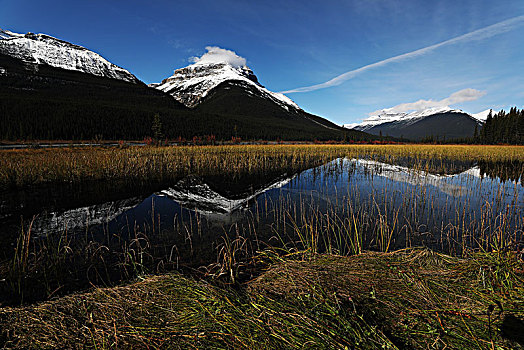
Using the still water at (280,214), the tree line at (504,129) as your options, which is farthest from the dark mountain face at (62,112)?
the tree line at (504,129)

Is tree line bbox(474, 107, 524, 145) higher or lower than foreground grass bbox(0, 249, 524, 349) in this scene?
higher

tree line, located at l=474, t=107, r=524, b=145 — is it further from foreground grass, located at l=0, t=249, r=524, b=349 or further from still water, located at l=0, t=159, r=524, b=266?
foreground grass, located at l=0, t=249, r=524, b=349

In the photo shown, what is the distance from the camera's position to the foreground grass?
2.12m

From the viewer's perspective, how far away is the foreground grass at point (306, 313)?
2117mm

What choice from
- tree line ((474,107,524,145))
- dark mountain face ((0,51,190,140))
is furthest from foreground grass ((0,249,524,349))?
tree line ((474,107,524,145))

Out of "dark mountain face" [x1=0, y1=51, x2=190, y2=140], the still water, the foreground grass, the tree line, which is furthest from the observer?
the tree line

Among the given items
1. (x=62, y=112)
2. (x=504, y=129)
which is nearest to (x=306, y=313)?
(x=62, y=112)

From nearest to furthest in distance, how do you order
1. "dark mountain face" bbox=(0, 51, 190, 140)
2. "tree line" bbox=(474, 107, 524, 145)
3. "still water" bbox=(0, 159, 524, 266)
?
"still water" bbox=(0, 159, 524, 266) < "dark mountain face" bbox=(0, 51, 190, 140) < "tree line" bbox=(474, 107, 524, 145)

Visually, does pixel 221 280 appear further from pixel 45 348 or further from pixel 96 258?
pixel 96 258

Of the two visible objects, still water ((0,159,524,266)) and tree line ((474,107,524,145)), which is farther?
tree line ((474,107,524,145))

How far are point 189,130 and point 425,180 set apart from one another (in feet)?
339

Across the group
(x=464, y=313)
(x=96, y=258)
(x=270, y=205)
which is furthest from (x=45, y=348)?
(x=270, y=205)

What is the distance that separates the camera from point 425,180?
39.0ft

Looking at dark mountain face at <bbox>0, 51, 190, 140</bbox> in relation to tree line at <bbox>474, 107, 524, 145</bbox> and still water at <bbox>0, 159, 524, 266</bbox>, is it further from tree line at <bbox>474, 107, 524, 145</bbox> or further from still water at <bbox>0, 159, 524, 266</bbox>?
tree line at <bbox>474, 107, 524, 145</bbox>
